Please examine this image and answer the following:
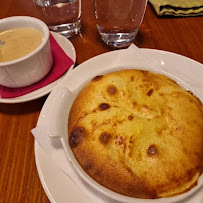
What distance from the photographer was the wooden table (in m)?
0.67

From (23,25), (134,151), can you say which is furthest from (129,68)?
(23,25)

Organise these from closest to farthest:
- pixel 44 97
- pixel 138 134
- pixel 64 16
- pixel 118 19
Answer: pixel 138 134 → pixel 44 97 → pixel 118 19 → pixel 64 16

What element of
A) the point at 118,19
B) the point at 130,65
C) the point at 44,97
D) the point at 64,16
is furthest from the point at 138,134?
the point at 64,16

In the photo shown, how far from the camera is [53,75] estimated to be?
0.92 meters

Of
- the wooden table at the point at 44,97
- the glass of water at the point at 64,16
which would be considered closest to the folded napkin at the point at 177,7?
the wooden table at the point at 44,97

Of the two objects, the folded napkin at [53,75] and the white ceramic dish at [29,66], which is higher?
the white ceramic dish at [29,66]

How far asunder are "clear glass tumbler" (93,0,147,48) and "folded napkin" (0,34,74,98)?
0.79 feet

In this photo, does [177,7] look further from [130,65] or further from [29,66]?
[29,66]

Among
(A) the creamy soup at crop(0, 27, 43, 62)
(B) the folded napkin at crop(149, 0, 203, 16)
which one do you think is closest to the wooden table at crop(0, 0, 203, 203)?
(B) the folded napkin at crop(149, 0, 203, 16)

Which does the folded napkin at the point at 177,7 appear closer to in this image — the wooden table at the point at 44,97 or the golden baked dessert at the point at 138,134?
the wooden table at the point at 44,97

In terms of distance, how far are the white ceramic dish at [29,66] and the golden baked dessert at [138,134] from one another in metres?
0.26

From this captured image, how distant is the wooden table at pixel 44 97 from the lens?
0.67 m

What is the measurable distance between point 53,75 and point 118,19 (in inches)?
16.0

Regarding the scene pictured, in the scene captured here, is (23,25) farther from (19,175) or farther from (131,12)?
(19,175)
